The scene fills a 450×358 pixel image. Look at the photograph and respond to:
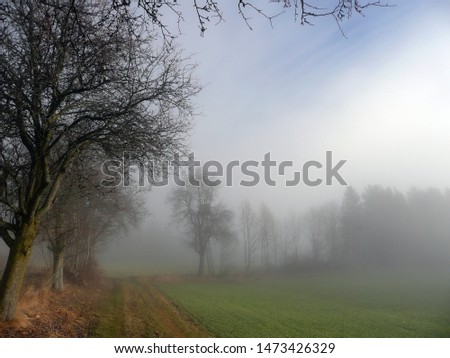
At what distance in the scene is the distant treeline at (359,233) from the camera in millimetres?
48603

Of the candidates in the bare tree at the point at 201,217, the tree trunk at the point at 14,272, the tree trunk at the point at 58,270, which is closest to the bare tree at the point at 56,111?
the tree trunk at the point at 14,272

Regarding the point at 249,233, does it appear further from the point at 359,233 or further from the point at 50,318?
the point at 50,318

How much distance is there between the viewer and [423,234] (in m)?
50.5

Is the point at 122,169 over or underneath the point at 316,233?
over

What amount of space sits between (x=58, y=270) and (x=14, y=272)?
1095 centimetres

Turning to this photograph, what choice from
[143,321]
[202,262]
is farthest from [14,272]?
[202,262]

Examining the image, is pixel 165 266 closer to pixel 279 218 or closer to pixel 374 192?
pixel 279 218

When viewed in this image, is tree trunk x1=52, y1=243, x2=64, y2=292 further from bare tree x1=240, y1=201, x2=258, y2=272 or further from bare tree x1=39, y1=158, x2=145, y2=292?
bare tree x1=240, y1=201, x2=258, y2=272

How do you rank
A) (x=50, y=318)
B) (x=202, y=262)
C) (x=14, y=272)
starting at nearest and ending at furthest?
(x=14, y=272), (x=50, y=318), (x=202, y=262)

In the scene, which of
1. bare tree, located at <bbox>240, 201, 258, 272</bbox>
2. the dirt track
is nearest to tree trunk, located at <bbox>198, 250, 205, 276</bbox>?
bare tree, located at <bbox>240, 201, 258, 272</bbox>

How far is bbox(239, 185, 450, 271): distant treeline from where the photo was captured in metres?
48.6

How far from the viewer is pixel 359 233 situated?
5481 centimetres
